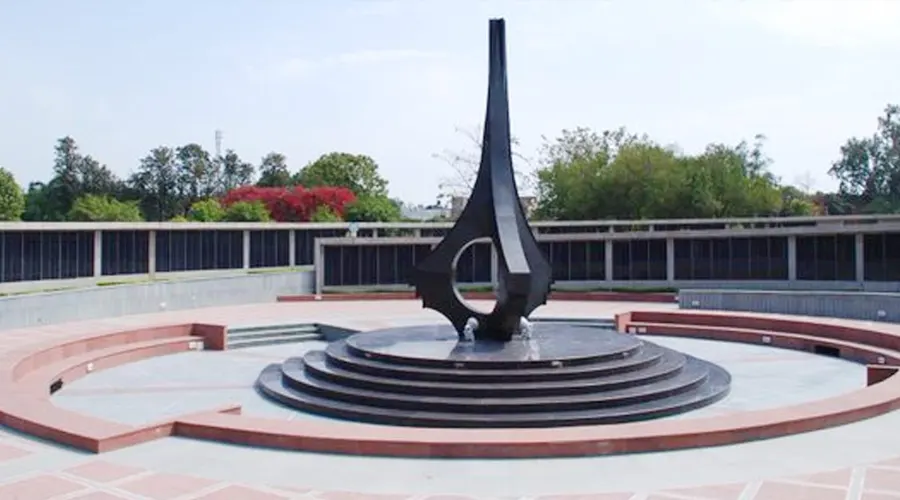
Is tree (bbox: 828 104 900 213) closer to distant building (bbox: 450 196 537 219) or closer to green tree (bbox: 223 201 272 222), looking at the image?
distant building (bbox: 450 196 537 219)

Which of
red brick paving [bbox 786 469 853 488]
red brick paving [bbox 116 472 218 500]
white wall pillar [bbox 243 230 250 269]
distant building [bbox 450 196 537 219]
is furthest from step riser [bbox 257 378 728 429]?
distant building [bbox 450 196 537 219]

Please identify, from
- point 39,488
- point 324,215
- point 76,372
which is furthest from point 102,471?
point 324,215

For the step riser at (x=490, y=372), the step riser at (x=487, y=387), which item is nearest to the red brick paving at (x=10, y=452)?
the step riser at (x=487, y=387)

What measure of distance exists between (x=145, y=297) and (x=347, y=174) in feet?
124

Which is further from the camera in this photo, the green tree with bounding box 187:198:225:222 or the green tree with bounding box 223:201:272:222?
the green tree with bounding box 187:198:225:222

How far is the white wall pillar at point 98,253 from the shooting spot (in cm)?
2686

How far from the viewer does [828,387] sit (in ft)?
45.2

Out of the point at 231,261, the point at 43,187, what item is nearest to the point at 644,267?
the point at 231,261

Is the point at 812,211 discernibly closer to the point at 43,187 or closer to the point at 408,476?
the point at 408,476

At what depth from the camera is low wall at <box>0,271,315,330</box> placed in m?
19.8

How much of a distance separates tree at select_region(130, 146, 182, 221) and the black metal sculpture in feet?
173

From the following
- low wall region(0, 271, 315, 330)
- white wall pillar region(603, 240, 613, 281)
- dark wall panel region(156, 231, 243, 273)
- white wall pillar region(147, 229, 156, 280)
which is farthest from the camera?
white wall pillar region(603, 240, 613, 281)

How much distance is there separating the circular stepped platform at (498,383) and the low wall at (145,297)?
888 centimetres

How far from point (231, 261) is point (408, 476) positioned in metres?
25.9
